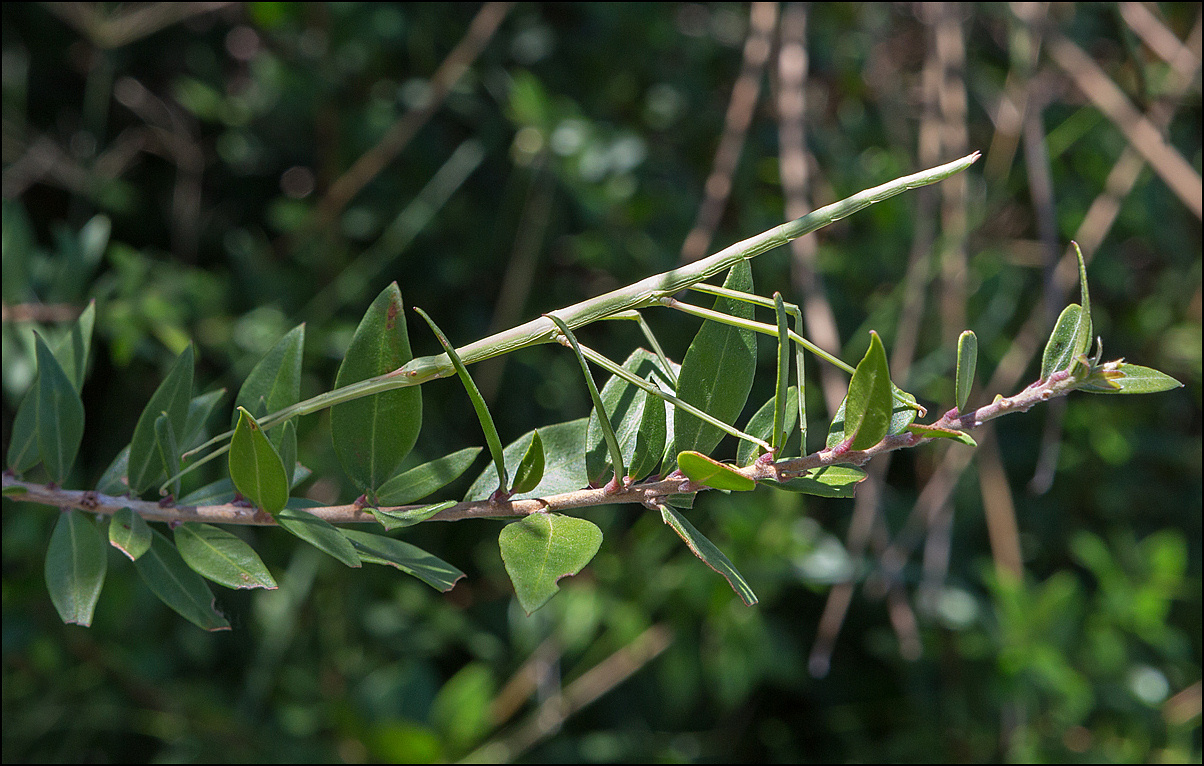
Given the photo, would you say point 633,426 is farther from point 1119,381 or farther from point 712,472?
point 1119,381

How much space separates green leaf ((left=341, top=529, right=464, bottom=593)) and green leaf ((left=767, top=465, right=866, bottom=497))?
112mm

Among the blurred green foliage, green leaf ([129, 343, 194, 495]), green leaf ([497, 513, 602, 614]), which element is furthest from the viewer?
the blurred green foliage

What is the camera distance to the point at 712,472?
Answer: 255 millimetres

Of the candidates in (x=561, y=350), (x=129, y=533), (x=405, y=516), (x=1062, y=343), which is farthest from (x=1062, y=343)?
(x=561, y=350)

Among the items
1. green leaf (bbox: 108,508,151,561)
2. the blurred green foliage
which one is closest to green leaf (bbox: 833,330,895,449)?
green leaf (bbox: 108,508,151,561)

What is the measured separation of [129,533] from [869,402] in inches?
10.1

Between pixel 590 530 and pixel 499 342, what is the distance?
0.27ft

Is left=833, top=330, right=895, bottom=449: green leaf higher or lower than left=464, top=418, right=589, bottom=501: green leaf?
higher

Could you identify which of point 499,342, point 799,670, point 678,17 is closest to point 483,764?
point 799,670

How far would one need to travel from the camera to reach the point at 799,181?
0.65 meters

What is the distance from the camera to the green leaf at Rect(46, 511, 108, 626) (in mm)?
305

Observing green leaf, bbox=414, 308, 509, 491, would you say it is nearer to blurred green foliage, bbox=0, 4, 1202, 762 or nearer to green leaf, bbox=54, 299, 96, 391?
green leaf, bbox=54, 299, 96, 391

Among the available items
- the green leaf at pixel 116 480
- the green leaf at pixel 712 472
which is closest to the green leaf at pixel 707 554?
the green leaf at pixel 712 472

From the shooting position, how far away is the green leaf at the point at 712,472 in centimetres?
25
